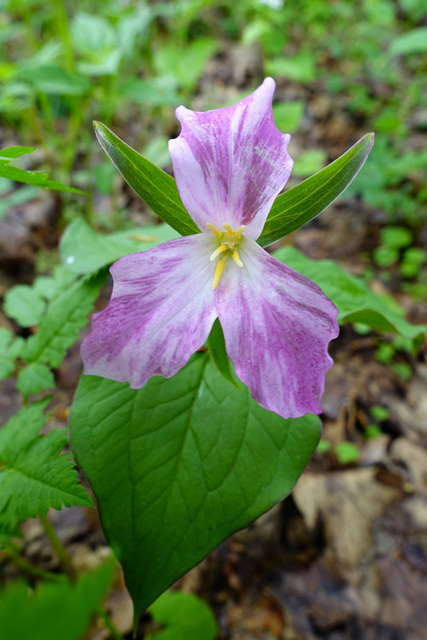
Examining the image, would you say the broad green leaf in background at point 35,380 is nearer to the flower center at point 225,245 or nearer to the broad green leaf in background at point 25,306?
the broad green leaf in background at point 25,306

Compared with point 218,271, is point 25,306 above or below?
below

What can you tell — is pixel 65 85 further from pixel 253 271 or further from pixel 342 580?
pixel 342 580

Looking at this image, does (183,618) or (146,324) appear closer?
(146,324)

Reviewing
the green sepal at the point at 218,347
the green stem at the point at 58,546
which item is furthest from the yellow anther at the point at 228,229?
the green stem at the point at 58,546

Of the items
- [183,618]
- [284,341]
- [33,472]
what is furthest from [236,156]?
[183,618]

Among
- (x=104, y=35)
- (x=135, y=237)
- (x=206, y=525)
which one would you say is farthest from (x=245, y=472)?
(x=104, y=35)

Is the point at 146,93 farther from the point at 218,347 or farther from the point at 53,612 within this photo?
the point at 53,612
